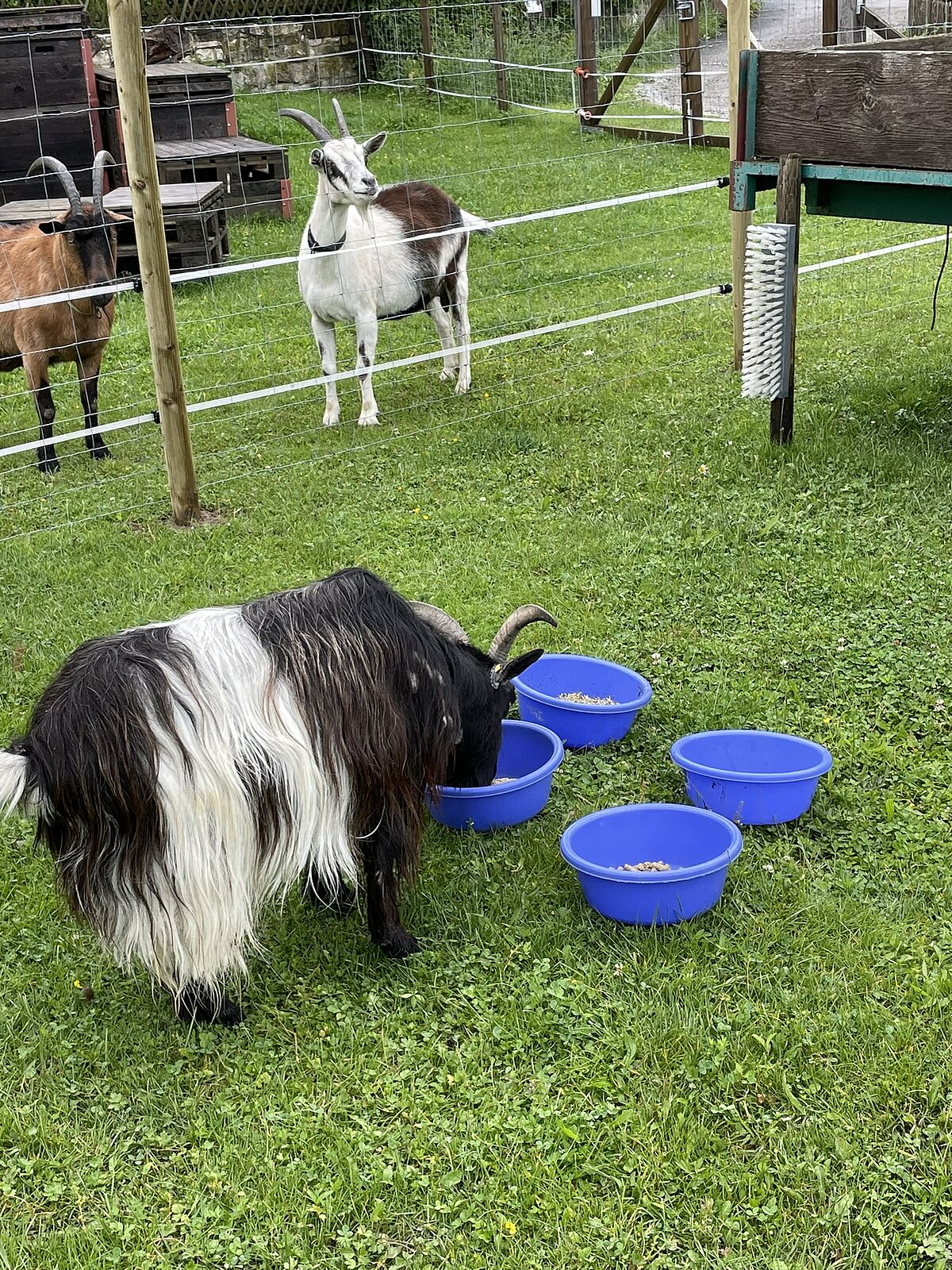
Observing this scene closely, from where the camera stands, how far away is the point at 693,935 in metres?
3.20

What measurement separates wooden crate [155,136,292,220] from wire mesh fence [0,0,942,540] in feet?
0.10

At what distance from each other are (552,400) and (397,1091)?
5.12 meters

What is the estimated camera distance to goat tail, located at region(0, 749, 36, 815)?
269cm

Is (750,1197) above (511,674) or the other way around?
the other way around

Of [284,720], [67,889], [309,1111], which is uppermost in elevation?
[284,720]

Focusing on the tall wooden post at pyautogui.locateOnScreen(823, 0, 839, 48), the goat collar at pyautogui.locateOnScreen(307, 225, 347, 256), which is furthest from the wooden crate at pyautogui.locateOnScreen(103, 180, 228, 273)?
the tall wooden post at pyautogui.locateOnScreen(823, 0, 839, 48)

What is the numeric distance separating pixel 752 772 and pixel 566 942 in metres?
0.94

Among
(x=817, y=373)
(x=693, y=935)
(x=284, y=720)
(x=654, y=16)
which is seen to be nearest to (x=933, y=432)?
(x=817, y=373)

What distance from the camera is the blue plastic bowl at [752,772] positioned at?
3.52 m

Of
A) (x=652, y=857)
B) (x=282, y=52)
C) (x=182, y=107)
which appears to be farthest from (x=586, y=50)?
(x=652, y=857)

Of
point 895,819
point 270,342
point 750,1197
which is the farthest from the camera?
point 270,342

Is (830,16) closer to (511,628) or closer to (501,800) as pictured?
(511,628)

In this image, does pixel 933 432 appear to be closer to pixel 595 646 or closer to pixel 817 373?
pixel 817 373

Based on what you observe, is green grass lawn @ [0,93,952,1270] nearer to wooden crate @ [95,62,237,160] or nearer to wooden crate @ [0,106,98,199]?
wooden crate @ [0,106,98,199]
